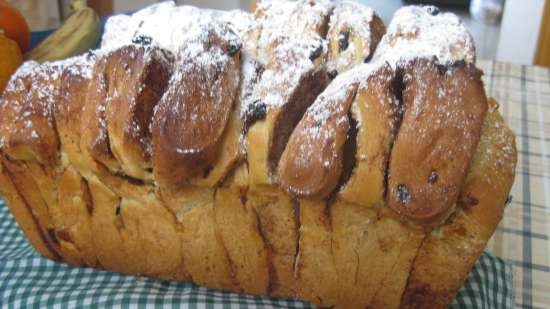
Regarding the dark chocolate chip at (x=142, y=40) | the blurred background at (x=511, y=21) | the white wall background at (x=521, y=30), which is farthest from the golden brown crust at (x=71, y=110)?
the white wall background at (x=521, y=30)

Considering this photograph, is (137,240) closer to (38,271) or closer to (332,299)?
(38,271)

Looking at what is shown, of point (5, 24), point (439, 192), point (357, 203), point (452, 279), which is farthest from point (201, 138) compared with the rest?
point (5, 24)

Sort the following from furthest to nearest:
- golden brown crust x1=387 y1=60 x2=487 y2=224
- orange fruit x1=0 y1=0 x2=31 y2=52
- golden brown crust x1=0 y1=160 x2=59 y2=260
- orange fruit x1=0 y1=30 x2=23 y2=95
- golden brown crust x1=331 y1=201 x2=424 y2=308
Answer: orange fruit x1=0 y1=0 x2=31 y2=52 < orange fruit x1=0 y1=30 x2=23 y2=95 < golden brown crust x1=0 y1=160 x2=59 y2=260 < golden brown crust x1=331 y1=201 x2=424 y2=308 < golden brown crust x1=387 y1=60 x2=487 y2=224

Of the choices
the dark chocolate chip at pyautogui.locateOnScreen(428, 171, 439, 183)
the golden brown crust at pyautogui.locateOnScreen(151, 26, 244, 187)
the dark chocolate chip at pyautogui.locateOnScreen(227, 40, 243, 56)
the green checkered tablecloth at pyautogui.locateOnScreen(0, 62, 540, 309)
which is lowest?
the green checkered tablecloth at pyautogui.locateOnScreen(0, 62, 540, 309)

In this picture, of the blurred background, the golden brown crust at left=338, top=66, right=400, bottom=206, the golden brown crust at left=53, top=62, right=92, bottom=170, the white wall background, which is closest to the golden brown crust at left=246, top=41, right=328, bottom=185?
the golden brown crust at left=338, top=66, right=400, bottom=206

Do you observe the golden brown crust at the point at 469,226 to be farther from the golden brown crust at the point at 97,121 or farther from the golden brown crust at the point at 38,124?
the golden brown crust at the point at 38,124

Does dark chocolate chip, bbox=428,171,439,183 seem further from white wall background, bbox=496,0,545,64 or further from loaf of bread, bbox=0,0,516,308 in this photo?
white wall background, bbox=496,0,545,64

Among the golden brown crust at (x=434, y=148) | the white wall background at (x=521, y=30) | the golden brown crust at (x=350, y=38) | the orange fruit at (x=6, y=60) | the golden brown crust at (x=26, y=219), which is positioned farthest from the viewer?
the white wall background at (x=521, y=30)

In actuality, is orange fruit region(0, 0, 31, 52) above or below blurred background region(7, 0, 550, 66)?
above
